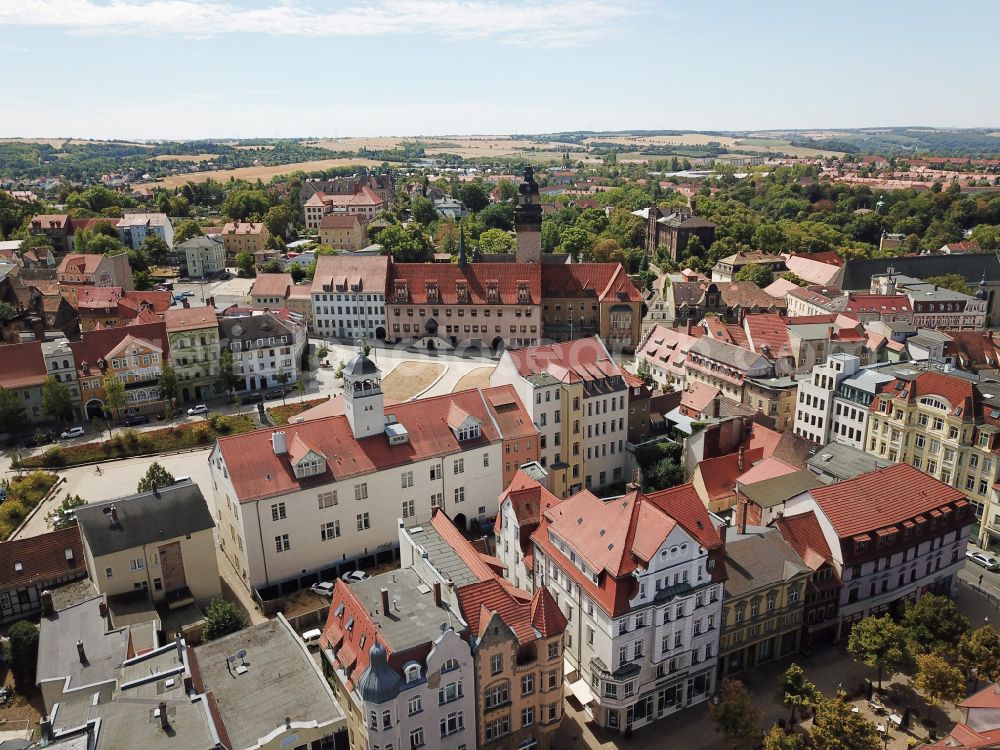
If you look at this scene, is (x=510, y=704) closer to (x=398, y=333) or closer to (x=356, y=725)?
(x=356, y=725)

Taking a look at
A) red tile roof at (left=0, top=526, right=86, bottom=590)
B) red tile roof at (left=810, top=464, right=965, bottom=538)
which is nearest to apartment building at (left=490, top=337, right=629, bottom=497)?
red tile roof at (left=810, top=464, right=965, bottom=538)

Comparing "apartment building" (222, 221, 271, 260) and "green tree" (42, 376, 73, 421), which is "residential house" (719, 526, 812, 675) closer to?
"green tree" (42, 376, 73, 421)

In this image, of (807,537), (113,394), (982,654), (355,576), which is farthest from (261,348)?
(982,654)

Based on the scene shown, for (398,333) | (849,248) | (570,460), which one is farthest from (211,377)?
(849,248)

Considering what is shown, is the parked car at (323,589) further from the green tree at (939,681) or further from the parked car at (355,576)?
the green tree at (939,681)

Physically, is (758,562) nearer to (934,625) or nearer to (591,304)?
(934,625)
